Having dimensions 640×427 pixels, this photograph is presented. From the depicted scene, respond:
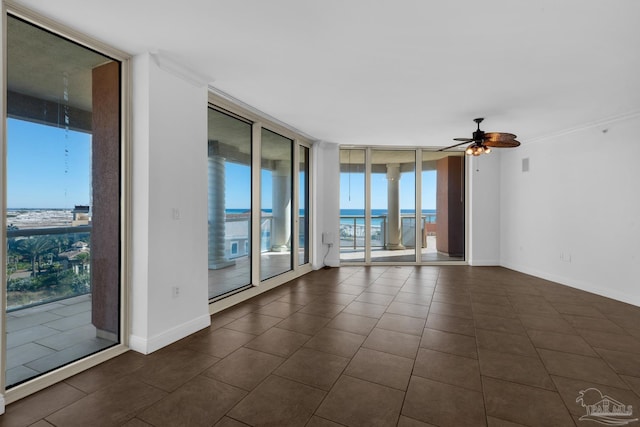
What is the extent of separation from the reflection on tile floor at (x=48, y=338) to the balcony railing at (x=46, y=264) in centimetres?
8

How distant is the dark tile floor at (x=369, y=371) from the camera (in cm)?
188

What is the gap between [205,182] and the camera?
326cm

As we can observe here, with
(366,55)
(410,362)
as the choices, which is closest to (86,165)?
(366,55)

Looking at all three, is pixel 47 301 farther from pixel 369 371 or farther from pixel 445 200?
pixel 445 200

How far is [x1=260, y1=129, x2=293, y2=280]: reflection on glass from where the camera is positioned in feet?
15.9

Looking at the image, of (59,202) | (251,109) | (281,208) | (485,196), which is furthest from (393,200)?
(59,202)

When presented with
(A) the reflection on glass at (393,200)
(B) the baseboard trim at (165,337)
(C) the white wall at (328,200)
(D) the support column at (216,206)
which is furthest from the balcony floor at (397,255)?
(B) the baseboard trim at (165,337)

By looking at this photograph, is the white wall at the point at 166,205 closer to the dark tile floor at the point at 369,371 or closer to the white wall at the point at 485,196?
the dark tile floor at the point at 369,371

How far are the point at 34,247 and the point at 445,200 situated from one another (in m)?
7.04

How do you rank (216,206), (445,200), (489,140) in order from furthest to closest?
(445,200) < (489,140) < (216,206)

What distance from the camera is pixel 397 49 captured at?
257 cm

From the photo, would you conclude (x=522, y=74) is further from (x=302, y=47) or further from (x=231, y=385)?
(x=231, y=385)

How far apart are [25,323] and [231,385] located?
63.3 inches

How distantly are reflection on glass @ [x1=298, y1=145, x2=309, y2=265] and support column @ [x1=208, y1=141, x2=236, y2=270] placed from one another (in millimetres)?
2046
